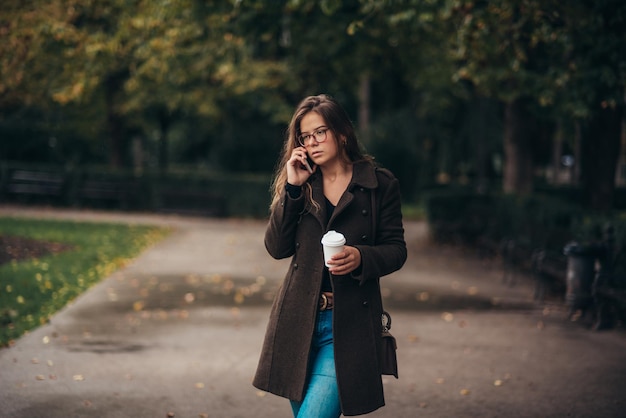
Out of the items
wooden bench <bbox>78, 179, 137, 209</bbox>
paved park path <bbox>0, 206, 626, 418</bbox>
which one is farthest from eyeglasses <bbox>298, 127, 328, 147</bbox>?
wooden bench <bbox>78, 179, 137, 209</bbox>

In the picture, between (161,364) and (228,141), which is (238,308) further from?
(228,141)

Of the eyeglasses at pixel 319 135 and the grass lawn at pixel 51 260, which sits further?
the grass lawn at pixel 51 260

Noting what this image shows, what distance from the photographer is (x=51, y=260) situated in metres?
12.7

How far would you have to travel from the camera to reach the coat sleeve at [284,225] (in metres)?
3.60

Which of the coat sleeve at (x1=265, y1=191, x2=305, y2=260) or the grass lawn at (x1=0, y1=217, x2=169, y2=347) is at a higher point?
the coat sleeve at (x1=265, y1=191, x2=305, y2=260)

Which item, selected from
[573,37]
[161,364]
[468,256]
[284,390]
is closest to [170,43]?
[468,256]

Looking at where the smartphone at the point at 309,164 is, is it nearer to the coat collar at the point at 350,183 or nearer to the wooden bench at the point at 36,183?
the coat collar at the point at 350,183

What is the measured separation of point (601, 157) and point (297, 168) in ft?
36.5

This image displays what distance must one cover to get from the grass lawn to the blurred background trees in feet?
8.62

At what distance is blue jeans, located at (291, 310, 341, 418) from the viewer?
3.50m

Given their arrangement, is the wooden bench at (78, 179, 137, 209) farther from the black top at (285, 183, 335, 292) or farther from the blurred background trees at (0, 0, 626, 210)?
the black top at (285, 183, 335, 292)

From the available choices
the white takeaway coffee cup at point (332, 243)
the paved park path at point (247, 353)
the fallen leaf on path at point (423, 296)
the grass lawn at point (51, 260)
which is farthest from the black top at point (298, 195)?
the fallen leaf on path at point (423, 296)

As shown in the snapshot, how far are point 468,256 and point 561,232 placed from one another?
449 centimetres

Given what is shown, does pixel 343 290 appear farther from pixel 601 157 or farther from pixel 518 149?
pixel 518 149
